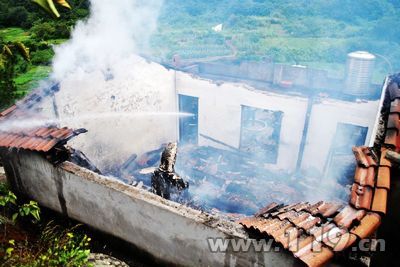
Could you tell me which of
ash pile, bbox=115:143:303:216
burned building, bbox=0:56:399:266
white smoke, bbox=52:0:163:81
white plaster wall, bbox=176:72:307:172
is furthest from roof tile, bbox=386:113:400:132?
white smoke, bbox=52:0:163:81

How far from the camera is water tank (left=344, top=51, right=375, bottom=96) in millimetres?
11758

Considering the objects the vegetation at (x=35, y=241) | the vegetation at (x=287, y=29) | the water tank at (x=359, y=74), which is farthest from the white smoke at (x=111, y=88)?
the vegetation at (x=287, y=29)

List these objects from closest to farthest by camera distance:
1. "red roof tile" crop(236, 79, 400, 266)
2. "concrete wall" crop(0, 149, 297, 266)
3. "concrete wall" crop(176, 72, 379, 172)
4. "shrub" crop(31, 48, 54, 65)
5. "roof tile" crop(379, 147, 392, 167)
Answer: "red roof tile" crop(236, 79, 400, 266)
"roof tile" crop(379, 147, 392, 167)
"concrete wall" crop(0, 149, 297, 266)
"concrete wall" crop(176, 72, 379, 172)
"shrub" crop(31, 48, 54, 65)

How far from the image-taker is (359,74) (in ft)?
38.7

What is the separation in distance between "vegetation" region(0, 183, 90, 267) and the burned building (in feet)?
1.54

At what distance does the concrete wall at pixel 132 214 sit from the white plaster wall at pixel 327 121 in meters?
8.91

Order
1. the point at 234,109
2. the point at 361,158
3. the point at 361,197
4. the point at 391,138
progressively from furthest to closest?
the point at 234,109, the point at 391,138, the point at 361,158, the point at 361,197

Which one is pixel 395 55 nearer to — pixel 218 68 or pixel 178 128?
pixel 218 68

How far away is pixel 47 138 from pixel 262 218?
4.00 m

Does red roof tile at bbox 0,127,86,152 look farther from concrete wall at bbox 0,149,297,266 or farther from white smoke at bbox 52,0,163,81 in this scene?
white smoke at bbox 52,0,163,81

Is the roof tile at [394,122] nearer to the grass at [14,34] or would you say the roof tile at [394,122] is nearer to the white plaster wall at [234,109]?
the white plaster wall at [234,109]

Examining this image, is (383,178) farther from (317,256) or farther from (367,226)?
(317,256)

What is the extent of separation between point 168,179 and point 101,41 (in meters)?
6.88

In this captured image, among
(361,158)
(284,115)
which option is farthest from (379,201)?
(284,115)
